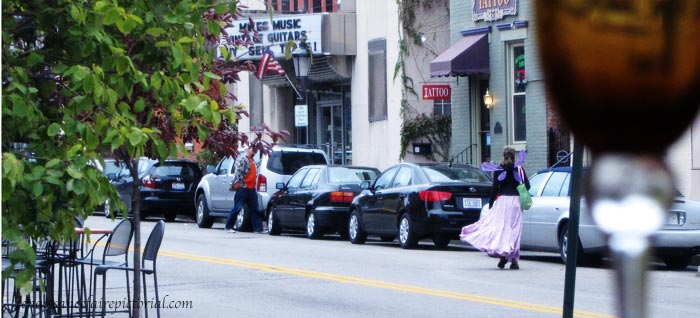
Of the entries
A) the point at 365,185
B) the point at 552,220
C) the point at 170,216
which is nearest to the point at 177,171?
the point at 170,216

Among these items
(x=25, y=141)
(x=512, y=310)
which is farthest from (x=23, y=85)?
(x=512, y=310)

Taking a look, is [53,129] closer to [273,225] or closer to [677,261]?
[677,261]

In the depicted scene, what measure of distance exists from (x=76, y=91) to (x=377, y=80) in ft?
76.4

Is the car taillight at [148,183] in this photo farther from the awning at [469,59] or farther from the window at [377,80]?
the awning at [469,59]

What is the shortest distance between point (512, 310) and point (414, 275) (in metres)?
3.31

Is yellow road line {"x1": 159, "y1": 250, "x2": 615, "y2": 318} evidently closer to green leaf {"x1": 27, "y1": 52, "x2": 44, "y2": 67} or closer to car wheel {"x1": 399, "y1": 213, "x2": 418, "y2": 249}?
car wheel {"x1": 399, "y1": 213, "x2": 418, "y2": 249}

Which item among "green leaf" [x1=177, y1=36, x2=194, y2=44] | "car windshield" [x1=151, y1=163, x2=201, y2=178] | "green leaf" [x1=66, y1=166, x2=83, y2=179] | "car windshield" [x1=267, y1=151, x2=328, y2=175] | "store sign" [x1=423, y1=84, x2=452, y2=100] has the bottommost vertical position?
"car windshield" [x1=151, y1=163, x2=201, y2=178]

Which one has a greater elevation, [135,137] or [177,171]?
[135,137]

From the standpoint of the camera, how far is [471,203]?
17.6 m

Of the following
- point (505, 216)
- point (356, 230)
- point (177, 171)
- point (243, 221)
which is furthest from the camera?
point (177, 171)

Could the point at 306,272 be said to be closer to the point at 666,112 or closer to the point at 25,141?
the point at 25,141

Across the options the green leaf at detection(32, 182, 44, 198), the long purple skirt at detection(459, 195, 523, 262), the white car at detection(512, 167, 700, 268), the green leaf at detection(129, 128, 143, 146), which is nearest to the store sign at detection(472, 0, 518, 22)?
the white car at detection(512, 167, 700, 268)

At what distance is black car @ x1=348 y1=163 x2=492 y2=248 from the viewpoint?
17531 mm

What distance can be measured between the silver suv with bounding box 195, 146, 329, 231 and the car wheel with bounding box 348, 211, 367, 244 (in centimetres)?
345
